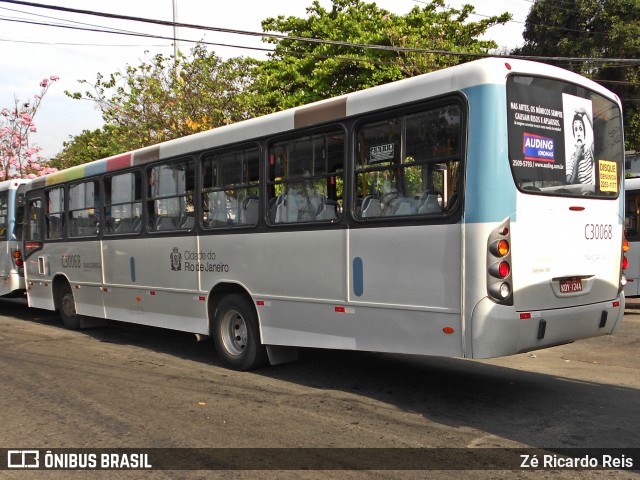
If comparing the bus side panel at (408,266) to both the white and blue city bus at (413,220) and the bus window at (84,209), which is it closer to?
the white and blue city bus at (413,220)

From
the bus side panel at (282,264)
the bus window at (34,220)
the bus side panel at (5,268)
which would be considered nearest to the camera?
the bus side panel at (282,264)

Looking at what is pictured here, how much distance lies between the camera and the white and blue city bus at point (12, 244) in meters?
12.6

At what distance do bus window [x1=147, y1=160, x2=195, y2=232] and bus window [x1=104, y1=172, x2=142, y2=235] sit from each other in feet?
1.07

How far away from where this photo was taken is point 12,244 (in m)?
12.7

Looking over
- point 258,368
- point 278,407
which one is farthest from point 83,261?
point 278,407

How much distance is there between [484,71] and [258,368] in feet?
14.2

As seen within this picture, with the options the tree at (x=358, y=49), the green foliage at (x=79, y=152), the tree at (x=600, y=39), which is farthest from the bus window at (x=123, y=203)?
the green foliage at (x=79, y=152)

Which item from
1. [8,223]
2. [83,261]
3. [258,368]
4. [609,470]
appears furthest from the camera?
[8,223]

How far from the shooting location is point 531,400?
5918 millimetres

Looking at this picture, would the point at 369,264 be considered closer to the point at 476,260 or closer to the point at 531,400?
the point at 476,260

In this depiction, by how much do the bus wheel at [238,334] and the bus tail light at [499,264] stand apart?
3.16m

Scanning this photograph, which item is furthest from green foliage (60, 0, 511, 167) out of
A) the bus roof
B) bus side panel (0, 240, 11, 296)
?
the bus roof

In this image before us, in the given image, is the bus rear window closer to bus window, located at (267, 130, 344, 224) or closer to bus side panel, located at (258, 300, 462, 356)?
bus side panel, located at (258, 300, 462, 356)

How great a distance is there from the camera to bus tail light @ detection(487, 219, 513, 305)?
4.88m
